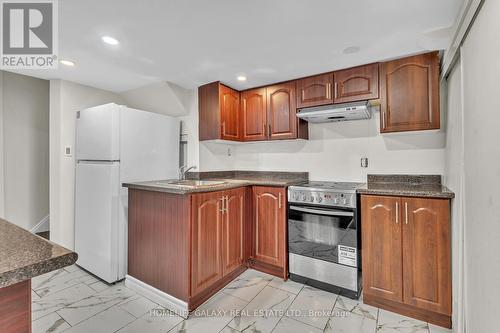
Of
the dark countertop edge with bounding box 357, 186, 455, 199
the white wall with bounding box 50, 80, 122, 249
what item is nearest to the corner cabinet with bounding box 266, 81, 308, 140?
the dark countertop edge with bounding box 357, 186, 455, 199

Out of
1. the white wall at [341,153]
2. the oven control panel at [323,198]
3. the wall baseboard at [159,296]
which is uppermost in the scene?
the white wall at [341,153]

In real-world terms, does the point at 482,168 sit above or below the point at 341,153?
below

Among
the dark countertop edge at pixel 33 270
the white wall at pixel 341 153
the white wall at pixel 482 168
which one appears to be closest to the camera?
the dark countertop edge at pixel 33 270

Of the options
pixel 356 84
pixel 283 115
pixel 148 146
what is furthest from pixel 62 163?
pixel 356 84

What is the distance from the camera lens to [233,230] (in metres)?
2.46

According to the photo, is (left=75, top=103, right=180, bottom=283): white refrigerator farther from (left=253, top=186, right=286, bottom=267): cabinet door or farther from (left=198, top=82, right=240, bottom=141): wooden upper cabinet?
(left=253, top=186, right=286, bottom=267): cabinet door

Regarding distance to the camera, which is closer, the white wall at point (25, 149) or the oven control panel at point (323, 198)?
the oven control panel at point (323, 198)

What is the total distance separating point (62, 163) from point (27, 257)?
98.8 inches

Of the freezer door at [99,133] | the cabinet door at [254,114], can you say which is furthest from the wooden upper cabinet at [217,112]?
the freezer door at [99,133]

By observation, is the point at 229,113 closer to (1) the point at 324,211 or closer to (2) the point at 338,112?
(2) the point at 338,112

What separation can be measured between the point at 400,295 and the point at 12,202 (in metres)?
4.19

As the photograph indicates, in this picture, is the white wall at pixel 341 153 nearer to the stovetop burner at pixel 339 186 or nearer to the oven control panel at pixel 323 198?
the stovetop burner at pixel 339 186

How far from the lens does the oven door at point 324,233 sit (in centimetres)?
212

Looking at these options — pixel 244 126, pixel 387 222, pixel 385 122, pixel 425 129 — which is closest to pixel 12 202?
pixel 244 126
